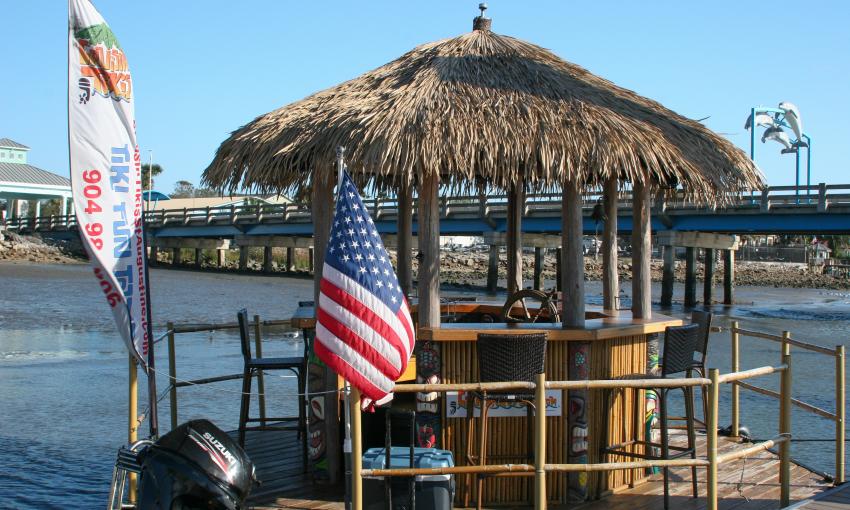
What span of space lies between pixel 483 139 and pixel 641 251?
222 centimetres

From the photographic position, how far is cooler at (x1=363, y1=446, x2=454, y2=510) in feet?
19.2

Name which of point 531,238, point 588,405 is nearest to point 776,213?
point 531,238

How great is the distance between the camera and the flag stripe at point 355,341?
517cm

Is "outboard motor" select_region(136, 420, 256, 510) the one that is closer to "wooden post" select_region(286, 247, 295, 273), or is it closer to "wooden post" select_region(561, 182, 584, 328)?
"wooden post" select_region(561, 182, 584, 328)

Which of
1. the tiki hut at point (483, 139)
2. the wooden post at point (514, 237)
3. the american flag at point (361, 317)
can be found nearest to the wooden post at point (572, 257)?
the tiki hut at point (483, 139)

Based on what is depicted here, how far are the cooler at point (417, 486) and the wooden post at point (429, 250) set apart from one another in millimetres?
1182

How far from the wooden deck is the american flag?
179 cm

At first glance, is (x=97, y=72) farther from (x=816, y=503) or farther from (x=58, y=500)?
(x=816, y=503)

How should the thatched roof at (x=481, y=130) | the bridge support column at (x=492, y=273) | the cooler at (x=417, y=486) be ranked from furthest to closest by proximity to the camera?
the bridge support column at (x=492, y=273)
the thatched roof at (x=481, y=130)
the cooler at (x=417, y=486)

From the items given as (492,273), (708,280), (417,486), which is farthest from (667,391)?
(492,273)

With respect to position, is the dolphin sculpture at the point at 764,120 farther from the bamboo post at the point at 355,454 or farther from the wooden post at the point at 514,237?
the bamboo post at the point at 355,454

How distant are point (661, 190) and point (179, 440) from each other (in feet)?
16.9

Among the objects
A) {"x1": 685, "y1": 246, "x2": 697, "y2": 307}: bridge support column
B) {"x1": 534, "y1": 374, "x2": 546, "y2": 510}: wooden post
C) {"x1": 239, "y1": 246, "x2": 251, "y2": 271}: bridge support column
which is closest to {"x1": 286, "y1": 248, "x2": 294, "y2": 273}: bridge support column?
{"x1": 239, "y1": 246, "x2": 251, "y2": 271}: bridge support column

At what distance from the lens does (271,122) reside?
7504 mm
